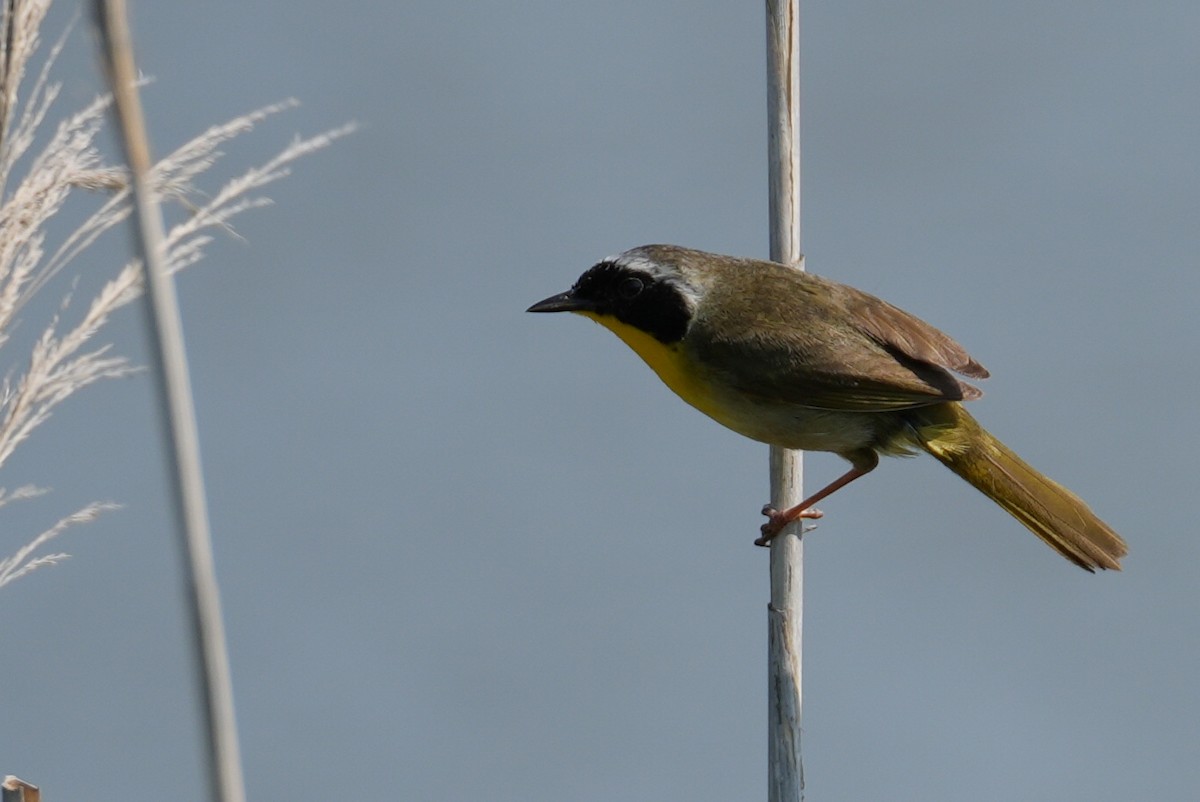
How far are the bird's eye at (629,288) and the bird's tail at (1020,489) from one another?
31.2 inches

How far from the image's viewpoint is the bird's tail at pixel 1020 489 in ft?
11.9

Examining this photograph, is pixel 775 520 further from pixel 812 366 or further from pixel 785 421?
pixel 812 366

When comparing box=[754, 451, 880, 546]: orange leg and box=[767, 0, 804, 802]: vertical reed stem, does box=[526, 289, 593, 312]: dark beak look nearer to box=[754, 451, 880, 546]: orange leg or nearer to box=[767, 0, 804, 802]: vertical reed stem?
box=[767, 0, 804, 802]: vertical reed stem

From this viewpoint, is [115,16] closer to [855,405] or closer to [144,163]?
[144,163]

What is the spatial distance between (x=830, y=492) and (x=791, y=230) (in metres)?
0.73

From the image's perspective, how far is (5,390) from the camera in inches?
90.0

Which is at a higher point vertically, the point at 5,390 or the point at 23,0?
the point at 23,0

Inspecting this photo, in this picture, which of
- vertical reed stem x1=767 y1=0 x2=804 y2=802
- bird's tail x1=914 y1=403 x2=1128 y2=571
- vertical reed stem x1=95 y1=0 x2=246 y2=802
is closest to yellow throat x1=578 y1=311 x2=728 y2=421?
vertical reed stem x1=767 y1=0 x2=804 y2=802

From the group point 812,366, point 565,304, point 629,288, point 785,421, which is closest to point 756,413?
point 785,421

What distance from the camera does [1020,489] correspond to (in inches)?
145

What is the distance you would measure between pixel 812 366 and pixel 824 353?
0.17ft

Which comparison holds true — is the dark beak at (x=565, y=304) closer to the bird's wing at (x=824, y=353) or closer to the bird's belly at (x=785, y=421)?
the bird's wing at (x=824, y=353)

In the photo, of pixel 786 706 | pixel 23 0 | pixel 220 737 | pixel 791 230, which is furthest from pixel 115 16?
pixel 791 230

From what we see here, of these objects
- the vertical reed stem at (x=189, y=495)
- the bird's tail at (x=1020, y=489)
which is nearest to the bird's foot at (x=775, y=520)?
the bird's tail at (x=1020, y=489)
